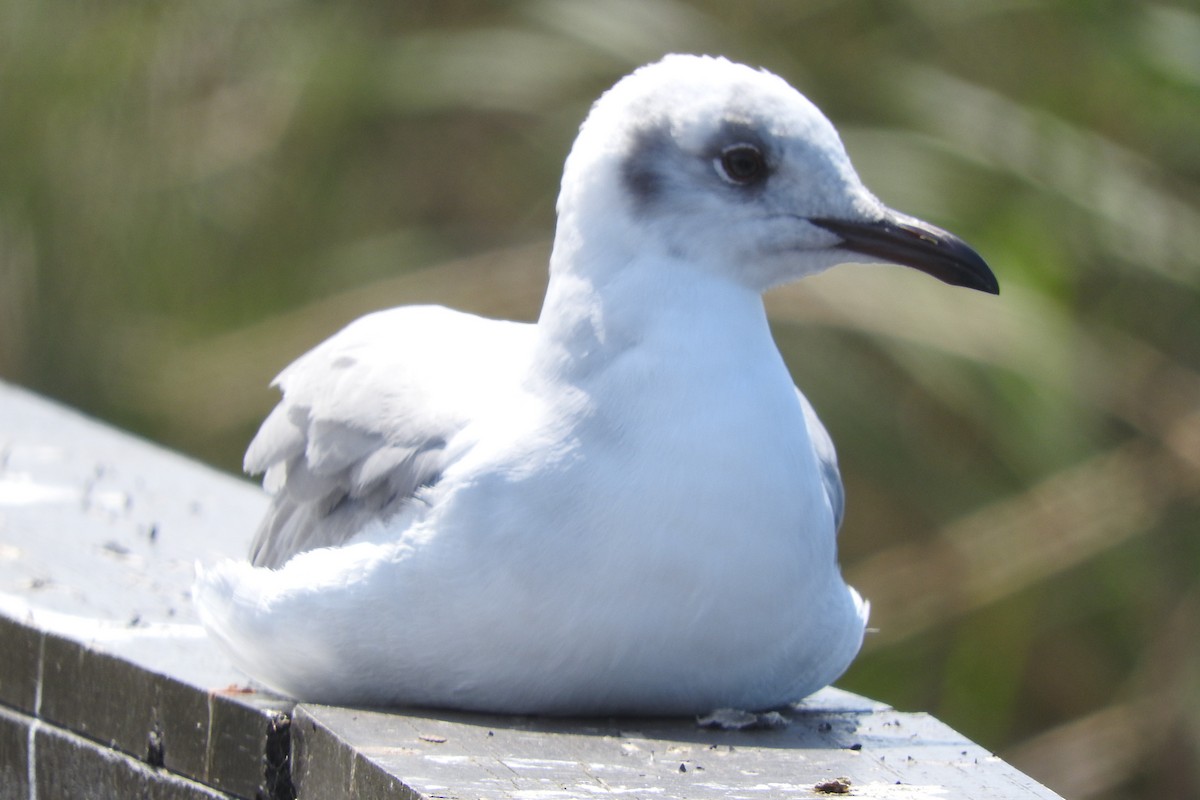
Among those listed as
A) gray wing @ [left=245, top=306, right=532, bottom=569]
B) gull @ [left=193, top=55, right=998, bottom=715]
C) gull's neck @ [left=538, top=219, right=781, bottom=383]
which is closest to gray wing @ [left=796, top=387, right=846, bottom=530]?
gull @ [left=193, top=55, right=998, bottom=715]

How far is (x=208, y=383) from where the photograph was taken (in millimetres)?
5320

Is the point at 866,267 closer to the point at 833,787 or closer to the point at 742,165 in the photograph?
the point at 742,165

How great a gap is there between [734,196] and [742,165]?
4 centimetres

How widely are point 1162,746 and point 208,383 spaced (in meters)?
3.02

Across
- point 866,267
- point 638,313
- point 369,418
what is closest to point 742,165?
point 638,313

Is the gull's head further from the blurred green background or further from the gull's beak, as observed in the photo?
the blurred green background

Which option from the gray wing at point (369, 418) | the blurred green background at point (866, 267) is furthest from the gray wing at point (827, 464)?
the blurred green background at point (866, 267)

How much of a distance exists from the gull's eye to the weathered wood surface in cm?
71

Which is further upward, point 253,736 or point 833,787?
point 833,787

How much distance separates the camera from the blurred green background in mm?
4367

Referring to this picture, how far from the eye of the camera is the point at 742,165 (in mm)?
2166

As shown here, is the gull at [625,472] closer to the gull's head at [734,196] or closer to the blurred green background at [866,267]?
the gull's head at [734,196]

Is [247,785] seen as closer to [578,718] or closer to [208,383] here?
[578,718]

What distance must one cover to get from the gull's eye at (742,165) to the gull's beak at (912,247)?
97mm
